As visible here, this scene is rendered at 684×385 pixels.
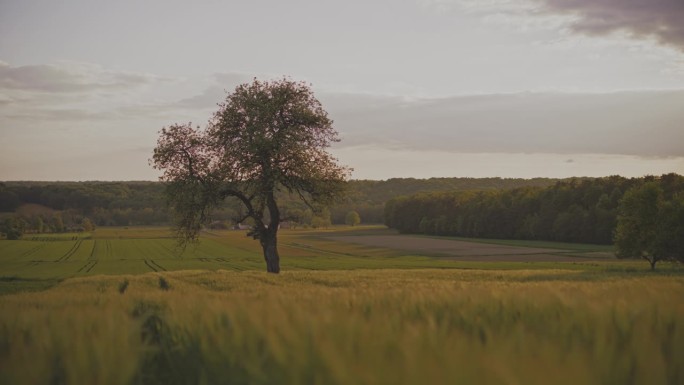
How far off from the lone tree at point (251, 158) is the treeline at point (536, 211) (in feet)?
228

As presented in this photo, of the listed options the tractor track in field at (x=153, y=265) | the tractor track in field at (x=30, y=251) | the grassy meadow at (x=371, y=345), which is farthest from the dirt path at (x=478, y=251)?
the grassy meadow at (x=371, y=345)

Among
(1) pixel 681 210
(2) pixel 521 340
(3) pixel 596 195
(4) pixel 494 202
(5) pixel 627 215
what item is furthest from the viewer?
(4) pixel 494 202

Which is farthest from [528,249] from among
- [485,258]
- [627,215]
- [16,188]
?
[16,188]

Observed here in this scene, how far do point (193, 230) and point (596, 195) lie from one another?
3799 inches

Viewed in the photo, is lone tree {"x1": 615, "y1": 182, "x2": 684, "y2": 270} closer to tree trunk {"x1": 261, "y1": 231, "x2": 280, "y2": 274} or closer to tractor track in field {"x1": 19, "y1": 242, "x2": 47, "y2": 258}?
tree trunk {"x1": 261, "y1": 231, "x2": 280, "y2": 274}

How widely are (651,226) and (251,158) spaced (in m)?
39.0

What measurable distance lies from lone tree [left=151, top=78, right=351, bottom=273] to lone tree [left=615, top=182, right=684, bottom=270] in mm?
32607

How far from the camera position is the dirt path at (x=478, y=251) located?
3423 inches

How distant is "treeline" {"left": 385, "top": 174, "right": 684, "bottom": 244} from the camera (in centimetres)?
10369

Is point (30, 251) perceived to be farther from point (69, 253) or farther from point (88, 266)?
point (88, 266)

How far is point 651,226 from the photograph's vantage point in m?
51.7

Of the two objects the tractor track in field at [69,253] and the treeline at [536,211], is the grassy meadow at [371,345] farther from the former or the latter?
the tractor track in field at [69,253]

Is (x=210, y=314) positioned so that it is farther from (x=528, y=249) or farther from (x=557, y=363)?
(x=528, y=249)

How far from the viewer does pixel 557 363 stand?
1983 mm
